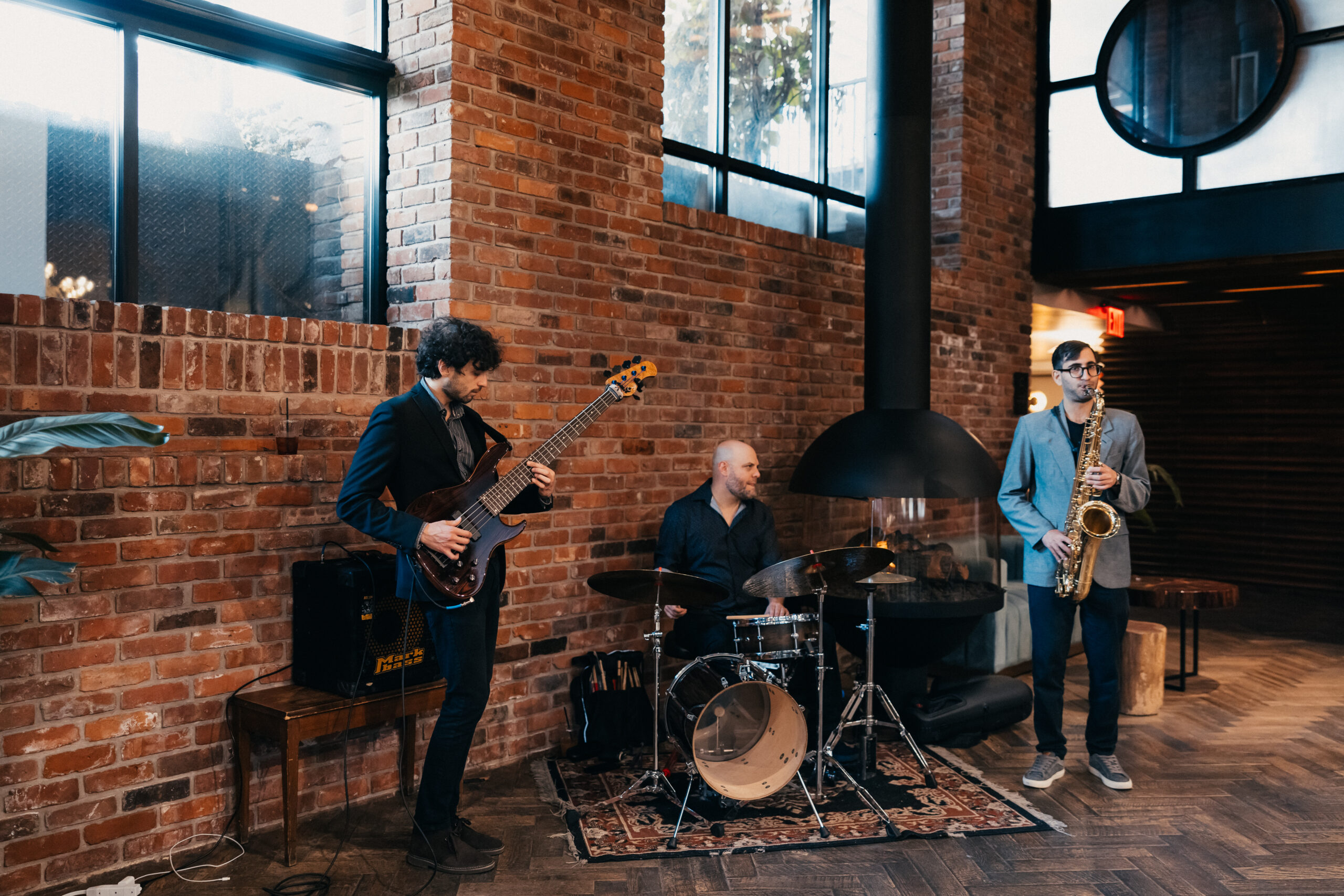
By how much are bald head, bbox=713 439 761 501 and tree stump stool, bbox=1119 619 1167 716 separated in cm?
230

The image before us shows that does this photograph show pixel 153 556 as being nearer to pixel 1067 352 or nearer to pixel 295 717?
pixel 295 717

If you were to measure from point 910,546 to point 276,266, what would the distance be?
2989 millimetres

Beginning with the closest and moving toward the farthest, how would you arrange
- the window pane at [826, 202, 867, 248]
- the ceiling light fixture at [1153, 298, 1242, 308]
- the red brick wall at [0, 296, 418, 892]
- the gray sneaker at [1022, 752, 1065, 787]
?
the red brick wall at [0, 296, 418, 892], the gray sneaker at [1022, 752, 1065, 787], the window pane at [826, 202, 867, 248], the ceiling light fixture at [1153, 298, 1242, 308]

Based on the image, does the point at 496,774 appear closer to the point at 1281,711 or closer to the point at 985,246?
the point at 1281,711

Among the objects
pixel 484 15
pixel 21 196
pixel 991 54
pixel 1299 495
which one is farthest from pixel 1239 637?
pixel 21 196

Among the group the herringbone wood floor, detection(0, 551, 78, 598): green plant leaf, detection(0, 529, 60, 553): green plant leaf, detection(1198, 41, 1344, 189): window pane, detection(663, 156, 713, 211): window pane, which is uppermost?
detection(1198, 41, 1344, 189): window pane

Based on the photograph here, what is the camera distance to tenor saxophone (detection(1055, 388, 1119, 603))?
12.9ft

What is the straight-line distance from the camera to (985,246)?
6.94 metres

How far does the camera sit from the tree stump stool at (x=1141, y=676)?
16.7ft

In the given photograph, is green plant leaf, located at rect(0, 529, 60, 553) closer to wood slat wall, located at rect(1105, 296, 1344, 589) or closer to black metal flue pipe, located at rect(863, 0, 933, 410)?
black metal flue pipe, located at rect(863, 0, 933, 410)

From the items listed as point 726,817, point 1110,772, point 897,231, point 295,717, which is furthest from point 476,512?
point 897,231

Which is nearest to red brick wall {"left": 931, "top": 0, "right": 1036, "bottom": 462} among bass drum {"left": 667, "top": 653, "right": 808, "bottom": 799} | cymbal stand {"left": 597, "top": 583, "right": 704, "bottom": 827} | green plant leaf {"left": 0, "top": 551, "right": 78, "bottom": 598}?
bass drum {"left": 667, "top": 653, "right": 808, "bottom": 799}

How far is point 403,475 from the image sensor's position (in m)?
3.13

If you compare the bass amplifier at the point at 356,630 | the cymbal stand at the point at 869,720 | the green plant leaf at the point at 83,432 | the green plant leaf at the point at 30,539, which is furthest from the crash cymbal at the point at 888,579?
the green plant leaf at the point at 30,539
